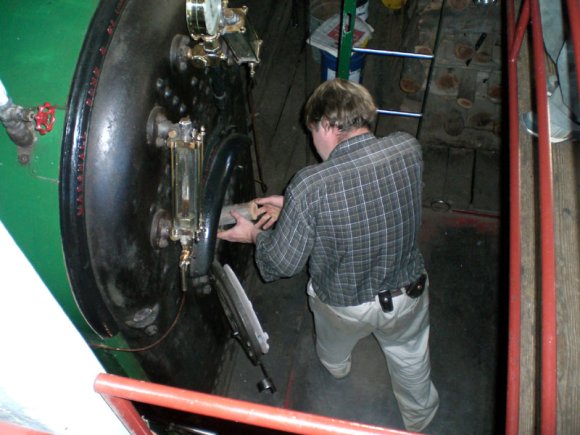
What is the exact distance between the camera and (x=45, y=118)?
4.23 ft

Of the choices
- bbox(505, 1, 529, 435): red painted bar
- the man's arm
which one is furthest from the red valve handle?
bbox(505, 1, 529, 435): red painted bar

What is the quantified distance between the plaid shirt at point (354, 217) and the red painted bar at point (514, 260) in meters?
0.38

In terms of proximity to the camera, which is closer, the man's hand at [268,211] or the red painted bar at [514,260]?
the red painted bar at [514,260]

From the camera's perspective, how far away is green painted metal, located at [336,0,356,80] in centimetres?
306

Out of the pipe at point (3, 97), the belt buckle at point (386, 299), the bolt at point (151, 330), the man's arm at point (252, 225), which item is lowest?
the belt buckle at point (386, 299)

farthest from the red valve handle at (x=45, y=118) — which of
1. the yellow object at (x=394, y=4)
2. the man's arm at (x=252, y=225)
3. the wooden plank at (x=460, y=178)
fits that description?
the yellow object at (x=394, y=4)

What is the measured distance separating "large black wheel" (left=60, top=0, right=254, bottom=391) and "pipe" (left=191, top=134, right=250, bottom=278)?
110mm

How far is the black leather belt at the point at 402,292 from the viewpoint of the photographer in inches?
97.0

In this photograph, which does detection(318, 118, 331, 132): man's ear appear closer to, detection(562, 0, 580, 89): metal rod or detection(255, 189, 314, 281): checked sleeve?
detection(255, 189, 314, 281): checked sleeve

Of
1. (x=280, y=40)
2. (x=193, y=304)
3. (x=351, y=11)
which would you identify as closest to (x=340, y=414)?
(x=193, y=304)

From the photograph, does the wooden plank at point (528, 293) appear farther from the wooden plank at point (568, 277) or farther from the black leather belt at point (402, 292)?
the black leather belt at point (402, 292)

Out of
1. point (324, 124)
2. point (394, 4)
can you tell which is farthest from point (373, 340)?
point (394, 4)

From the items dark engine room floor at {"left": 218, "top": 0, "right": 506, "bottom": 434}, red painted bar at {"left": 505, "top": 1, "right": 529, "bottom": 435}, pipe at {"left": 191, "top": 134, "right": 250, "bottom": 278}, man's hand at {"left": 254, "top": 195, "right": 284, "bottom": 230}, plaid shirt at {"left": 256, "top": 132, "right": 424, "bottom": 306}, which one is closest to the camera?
red painted bar at {"left": 505, "top": 1, "right": 529, "bottom": 435}

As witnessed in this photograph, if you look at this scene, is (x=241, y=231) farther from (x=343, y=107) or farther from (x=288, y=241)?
(x=343, y=107)
